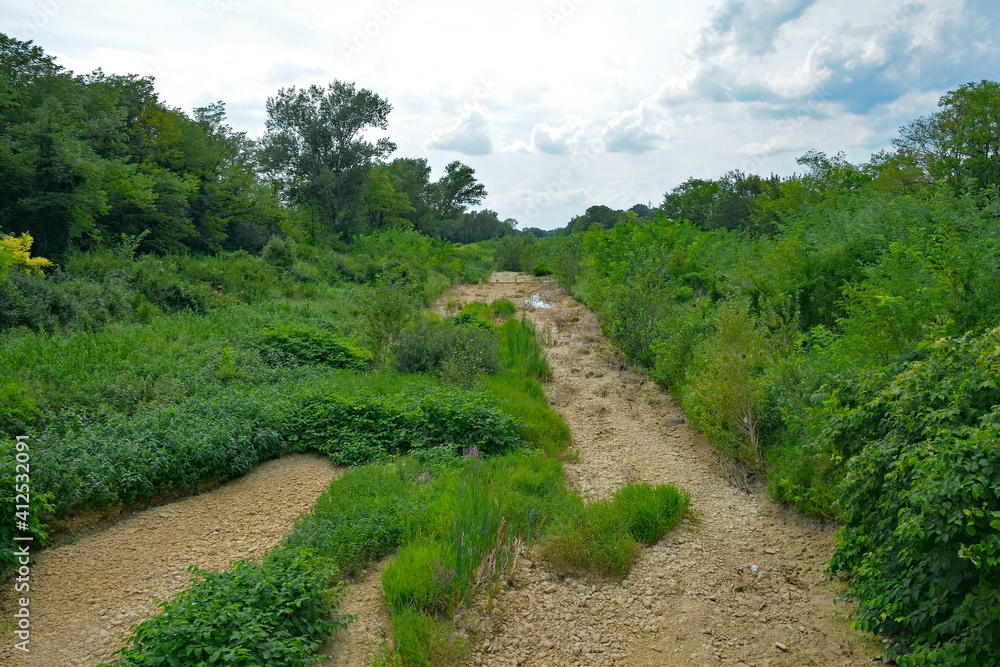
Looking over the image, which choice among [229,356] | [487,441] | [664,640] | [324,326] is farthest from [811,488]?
[324,326]

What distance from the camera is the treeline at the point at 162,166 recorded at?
1276cm

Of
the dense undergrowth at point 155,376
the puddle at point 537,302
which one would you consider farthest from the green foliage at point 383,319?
the puddle at point 537,302

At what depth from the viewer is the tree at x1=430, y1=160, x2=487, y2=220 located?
5512cm

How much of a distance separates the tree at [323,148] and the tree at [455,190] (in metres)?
24.7

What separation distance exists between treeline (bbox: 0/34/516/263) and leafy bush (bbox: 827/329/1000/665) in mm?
14960

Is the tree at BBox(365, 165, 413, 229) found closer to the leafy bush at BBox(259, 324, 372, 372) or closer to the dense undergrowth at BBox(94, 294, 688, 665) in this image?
the leafy bush at BBox(259, 324, 372, 372)

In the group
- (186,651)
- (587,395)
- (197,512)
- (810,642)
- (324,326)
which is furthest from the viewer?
(324,326)

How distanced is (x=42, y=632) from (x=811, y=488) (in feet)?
19.3

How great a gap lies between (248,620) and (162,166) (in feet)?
62.3

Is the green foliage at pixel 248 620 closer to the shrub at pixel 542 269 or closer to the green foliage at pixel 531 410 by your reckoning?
the green foliage at pixel 531 410

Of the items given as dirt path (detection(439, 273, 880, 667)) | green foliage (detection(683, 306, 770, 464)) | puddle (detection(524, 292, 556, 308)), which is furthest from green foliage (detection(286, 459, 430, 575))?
puddle (detection(524, 292, 556, 308))

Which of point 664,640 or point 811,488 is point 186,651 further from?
point 811,488

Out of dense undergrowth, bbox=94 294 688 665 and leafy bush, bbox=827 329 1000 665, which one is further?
dense undergrowth, bbox=94 294 688 665

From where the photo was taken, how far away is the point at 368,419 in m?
7.27
